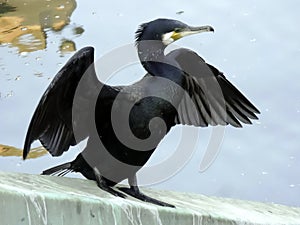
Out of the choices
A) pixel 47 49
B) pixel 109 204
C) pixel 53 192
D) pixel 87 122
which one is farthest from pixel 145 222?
pixel 47 49

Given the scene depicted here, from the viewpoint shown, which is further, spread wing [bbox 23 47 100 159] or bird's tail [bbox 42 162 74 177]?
bird's tail [bbox 42 162 74 177]

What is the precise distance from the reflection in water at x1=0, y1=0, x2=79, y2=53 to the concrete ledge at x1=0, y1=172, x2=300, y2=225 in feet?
8.53

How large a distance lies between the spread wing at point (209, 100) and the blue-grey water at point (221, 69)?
78 centimetres

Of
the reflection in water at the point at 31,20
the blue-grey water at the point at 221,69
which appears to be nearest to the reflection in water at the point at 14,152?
the blue-grey water at the point at 221,69

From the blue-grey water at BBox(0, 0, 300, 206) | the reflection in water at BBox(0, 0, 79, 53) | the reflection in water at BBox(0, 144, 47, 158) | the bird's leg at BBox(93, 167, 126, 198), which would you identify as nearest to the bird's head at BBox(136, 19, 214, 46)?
the bird's leg at BBox(93, 167, 126, 198)

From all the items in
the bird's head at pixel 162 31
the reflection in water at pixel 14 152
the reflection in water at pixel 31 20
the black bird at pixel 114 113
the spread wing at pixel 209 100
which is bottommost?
the reflection in water at pixel 31 20

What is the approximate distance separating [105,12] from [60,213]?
3.67 m

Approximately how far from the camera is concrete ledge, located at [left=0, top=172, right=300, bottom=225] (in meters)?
1.90

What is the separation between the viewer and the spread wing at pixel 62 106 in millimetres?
→ 2404

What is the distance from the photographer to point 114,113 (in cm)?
254

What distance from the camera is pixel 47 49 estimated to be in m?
5.15

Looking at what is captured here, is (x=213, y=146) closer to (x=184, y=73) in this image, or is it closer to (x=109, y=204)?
(x=184, y=73)

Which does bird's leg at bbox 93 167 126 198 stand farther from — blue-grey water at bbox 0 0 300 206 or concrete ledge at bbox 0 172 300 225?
blue-grey water at bbox 0 0 300 206

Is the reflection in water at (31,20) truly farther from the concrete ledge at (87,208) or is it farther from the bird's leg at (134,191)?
the concrete ledge at (87,208)
